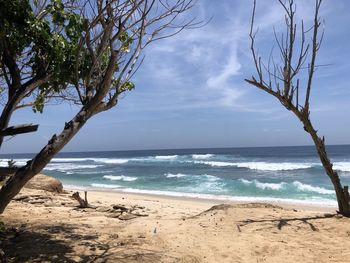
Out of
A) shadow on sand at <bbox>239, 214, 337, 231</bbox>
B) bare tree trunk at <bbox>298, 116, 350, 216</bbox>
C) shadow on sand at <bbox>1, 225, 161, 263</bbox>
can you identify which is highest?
bare tree trunk at <bbox>298, 116, 350, 216</bbox>

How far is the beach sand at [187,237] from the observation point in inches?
209

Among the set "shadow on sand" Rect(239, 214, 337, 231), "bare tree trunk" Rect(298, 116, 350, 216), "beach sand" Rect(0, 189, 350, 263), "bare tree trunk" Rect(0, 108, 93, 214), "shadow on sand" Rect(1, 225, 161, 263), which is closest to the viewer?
"bare tree trunk" Rect(0, 108, 93, 214)

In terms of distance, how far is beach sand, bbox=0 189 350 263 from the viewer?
209 inches

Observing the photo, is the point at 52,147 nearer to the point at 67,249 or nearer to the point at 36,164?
the point at 36,164

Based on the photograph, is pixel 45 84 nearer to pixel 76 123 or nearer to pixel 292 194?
pixel 76 123

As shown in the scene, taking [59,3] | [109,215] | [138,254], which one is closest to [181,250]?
[138,254]

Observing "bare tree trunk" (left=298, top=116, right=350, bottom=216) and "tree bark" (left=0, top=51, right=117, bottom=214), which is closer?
"tree bark" (left=0, top=51, right=117, bottom=214)

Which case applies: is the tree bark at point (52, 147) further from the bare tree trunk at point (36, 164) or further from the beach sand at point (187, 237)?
the beach sand at point (187, 237)

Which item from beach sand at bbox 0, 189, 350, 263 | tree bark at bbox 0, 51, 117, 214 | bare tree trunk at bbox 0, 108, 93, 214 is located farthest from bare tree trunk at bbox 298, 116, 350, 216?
bare tree trunk at bbox 0, 108, 93, 214

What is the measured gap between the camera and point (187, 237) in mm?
6129

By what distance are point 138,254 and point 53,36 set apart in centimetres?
331

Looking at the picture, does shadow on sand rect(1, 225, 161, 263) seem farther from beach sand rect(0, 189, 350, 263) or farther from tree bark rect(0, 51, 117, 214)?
tree bark rect(0, 51, 117, 214)

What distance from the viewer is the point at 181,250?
18.2 feet

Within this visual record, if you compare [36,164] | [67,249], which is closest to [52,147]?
[36,164]
